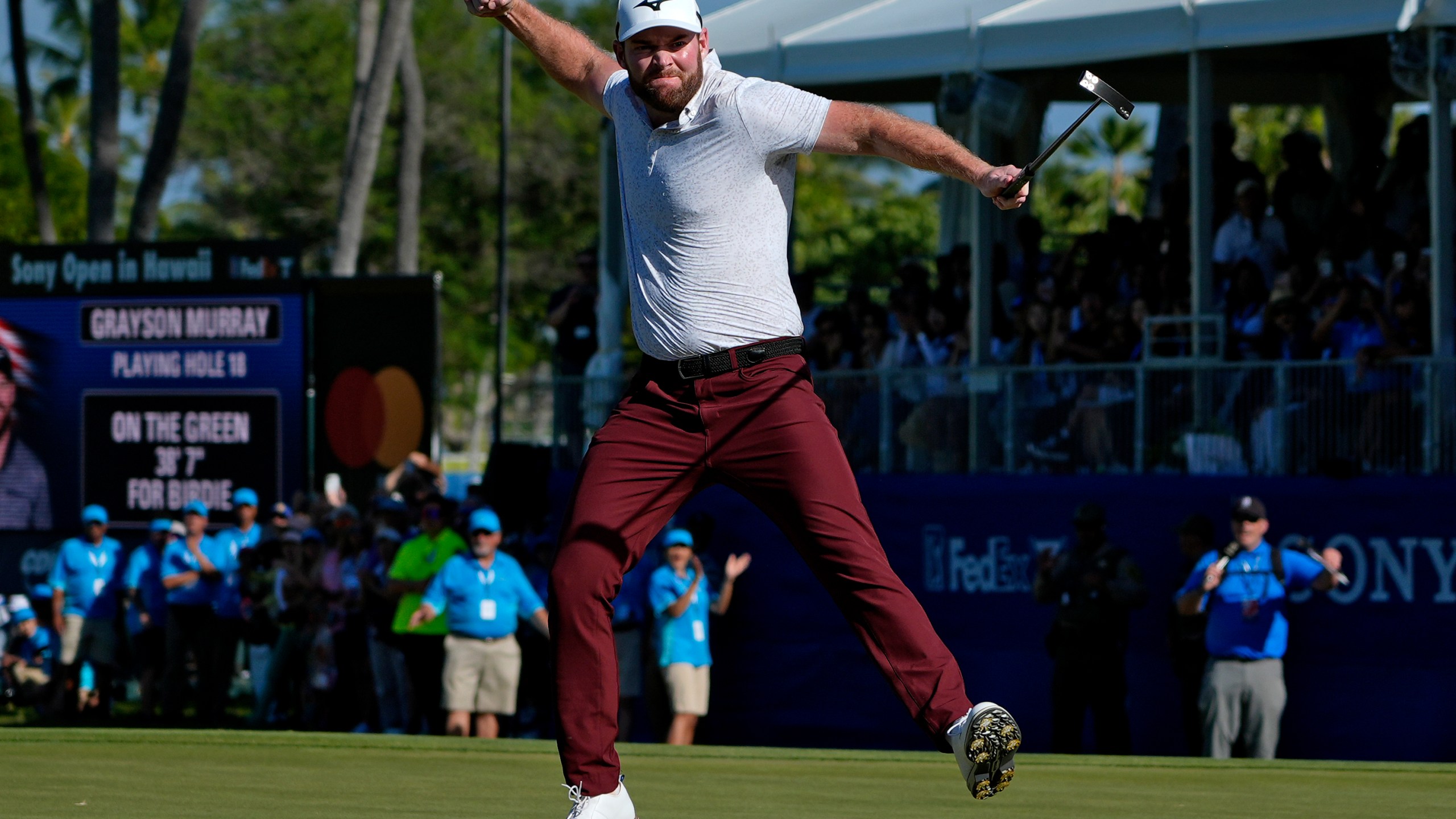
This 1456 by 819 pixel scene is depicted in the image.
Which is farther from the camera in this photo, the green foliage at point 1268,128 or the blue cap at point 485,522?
the green foliage at point 1268,128

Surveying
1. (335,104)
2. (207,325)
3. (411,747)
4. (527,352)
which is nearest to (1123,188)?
(527,352)

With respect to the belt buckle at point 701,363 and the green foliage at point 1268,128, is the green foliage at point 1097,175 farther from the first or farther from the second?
the belt buckle at point 701,363

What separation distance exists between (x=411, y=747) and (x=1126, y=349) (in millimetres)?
6905

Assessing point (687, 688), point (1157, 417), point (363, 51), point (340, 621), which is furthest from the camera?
point (363, 51)

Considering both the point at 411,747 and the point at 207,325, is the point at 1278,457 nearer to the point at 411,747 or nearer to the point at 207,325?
the point at 411,747

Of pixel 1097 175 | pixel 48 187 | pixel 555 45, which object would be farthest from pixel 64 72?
pixel 555 45

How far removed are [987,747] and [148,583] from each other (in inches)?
603

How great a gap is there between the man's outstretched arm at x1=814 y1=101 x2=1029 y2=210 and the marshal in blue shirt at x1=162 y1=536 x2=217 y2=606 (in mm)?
14263

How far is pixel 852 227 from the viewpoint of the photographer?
52.8 m

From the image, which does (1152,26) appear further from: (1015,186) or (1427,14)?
(1015,186)

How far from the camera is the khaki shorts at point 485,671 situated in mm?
15148

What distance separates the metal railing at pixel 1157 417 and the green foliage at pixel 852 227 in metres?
25.1

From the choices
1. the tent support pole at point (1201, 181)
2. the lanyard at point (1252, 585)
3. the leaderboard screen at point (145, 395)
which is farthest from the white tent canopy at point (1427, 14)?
the leaderboard screen at point (145, 395)

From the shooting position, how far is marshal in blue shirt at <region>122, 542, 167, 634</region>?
19297 millimetres
